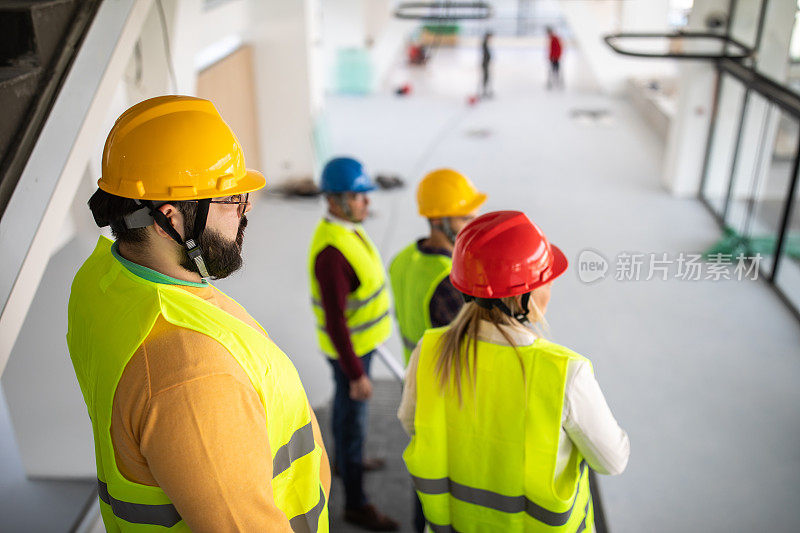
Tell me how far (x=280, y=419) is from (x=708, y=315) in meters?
4.92

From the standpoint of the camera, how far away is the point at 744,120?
23.8 feet

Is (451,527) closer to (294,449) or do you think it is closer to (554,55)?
(294,449)

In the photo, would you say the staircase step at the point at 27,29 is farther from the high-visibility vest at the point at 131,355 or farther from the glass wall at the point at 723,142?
the glass wall at the point at 723,142

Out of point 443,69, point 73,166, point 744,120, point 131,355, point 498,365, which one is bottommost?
point 443,69

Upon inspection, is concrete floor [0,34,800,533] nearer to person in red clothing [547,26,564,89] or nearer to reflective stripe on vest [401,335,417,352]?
reflective stripe on vest [401,335,417,352]

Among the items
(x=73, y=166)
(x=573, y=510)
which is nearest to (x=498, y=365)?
(x=573, y=510)

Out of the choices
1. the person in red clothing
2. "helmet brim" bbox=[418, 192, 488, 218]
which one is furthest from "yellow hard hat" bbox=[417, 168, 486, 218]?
the person in red clothing

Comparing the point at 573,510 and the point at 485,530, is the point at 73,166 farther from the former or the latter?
the point at 573,510

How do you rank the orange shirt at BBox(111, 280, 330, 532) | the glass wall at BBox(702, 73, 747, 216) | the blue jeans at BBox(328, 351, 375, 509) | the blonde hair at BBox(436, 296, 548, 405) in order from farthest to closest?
the glass wall at BBox(702, 73, 747, 216), the blue jeans at BBox(328, 351, 375, 509), the blonde hair at BBox(436, 296, 548, 405), the orange shirt at BBox(111, 280, 330, 532)

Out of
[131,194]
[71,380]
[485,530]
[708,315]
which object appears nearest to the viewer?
[131,194]

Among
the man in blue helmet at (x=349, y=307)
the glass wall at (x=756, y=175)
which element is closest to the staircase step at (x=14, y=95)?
the man in blue helmet at (x=349, y=307)

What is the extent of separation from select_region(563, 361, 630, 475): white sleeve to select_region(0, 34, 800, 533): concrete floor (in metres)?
2.01

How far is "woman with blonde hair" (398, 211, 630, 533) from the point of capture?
6.15 ft

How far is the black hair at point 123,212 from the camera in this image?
63.3 inches
